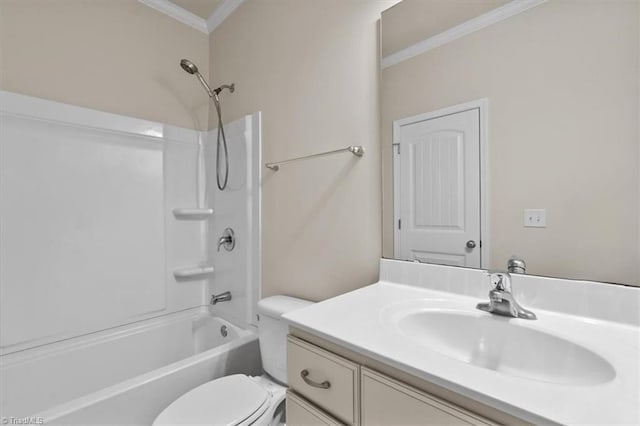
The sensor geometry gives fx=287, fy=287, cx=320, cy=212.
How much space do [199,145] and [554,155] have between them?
1.99 m

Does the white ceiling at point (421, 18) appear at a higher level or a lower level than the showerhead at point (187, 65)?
lower

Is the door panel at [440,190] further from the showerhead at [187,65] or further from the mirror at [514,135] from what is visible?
the showerhead at [187,65]

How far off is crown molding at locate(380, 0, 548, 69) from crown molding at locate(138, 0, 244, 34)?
4.21 feet

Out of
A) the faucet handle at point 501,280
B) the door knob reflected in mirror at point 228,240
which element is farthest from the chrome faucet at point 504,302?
the door knob reflected in mirror at point 228,240

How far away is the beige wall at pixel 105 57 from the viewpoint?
1.41 meters

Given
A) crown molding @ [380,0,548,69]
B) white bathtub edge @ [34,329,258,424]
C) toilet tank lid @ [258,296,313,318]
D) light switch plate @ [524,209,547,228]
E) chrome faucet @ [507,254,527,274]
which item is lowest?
white bathtub edge @ [34,329,258,424]

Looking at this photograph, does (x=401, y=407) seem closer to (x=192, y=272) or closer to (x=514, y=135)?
(x=514, y=135)

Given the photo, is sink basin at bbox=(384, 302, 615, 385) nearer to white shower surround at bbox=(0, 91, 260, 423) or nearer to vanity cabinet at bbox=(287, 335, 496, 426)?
vanity cabinet at bbox=(287, 335, 496, 426)

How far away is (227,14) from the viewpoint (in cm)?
190

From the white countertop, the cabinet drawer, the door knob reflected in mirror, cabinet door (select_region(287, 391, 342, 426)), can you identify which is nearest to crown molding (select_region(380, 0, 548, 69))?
the white countertop

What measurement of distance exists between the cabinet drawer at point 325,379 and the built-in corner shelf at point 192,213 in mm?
1420

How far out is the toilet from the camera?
977 millimetres

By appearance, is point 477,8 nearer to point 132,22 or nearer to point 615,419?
point 615,419

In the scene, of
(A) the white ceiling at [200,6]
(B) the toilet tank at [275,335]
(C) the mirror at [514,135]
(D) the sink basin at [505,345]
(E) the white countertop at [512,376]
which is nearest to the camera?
(E) the white countertop at [512,376]
